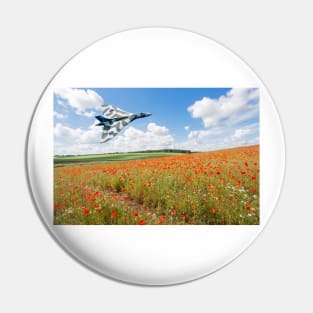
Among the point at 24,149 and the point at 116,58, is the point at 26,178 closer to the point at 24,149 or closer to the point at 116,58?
the point at 24,149

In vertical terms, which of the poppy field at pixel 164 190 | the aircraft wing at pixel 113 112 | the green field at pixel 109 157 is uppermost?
the aircraft wing at pixel 113 112

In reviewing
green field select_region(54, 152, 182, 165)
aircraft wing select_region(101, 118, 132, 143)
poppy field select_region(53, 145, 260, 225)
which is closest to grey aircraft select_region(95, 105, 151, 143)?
aircraft wing select_region(101, 118, 132, 143)

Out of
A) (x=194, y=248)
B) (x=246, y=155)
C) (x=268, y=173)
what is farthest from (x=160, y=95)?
(x=194, y=248)

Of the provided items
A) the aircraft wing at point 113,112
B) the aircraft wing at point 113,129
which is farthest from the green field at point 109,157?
the aircraft wing at point 113,112

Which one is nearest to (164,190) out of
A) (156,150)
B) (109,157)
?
(156,150)

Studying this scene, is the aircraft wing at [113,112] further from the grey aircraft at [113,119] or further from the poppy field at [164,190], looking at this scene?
the poppy field at [164,190]

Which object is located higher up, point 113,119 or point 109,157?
point 113,119

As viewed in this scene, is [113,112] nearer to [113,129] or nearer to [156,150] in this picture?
[113,129]
